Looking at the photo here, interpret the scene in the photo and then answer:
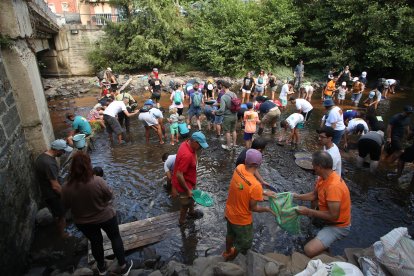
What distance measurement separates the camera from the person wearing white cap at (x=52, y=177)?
4.89 metres

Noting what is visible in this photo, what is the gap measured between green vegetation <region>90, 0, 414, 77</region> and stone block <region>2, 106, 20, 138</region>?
1664 cm

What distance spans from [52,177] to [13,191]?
0.60m

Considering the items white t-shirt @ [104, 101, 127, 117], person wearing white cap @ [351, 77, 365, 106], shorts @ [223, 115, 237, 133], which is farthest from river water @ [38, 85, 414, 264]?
person wearing white cap @ [351, 77, 365, 106]

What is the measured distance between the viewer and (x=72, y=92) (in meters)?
18.5

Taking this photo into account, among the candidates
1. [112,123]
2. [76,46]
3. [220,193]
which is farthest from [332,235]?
[76,46]

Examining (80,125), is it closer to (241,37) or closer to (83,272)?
(83,272)

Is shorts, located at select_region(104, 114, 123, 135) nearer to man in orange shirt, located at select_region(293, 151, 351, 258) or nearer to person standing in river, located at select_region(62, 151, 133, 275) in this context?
person standing in river, located at select_region(62, 151, 133, 275)

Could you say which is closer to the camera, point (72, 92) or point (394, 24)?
point (394, 24)

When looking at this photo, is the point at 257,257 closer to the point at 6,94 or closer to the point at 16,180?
the point at 16,180

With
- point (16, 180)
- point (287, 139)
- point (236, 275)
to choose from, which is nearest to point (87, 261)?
point (16, 180)

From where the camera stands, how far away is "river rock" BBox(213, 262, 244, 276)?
11.2 feet

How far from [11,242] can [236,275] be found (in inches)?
129

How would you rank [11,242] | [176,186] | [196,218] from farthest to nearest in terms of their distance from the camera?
[196,218] < [176,186] < [11,242]

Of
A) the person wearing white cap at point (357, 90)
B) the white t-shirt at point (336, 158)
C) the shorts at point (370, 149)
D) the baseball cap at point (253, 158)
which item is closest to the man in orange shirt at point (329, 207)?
the baseball cap at point (253, 158)
